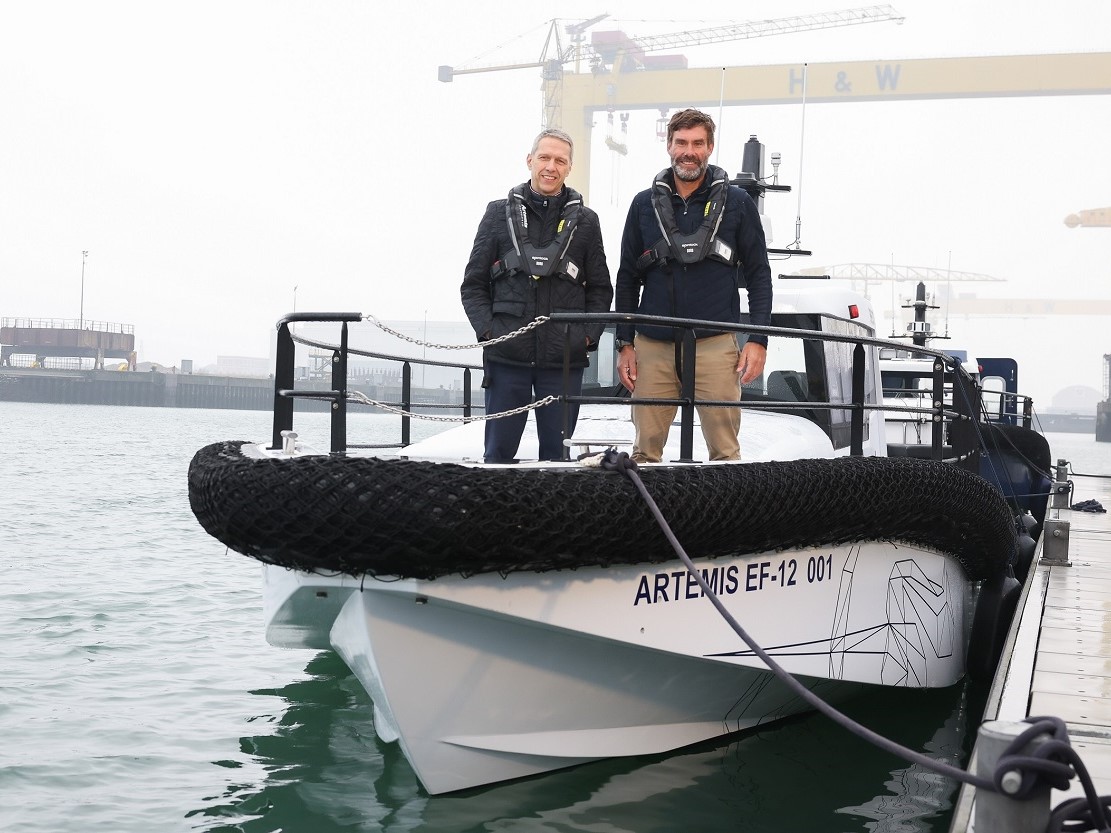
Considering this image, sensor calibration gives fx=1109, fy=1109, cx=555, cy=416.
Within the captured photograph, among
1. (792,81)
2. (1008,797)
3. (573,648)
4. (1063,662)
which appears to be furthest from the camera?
(792,81)

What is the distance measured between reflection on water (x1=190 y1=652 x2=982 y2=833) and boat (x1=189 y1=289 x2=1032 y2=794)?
0.22 m

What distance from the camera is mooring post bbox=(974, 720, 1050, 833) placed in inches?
90.5

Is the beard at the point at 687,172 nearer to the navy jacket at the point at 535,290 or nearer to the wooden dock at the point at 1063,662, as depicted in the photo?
the navy jacket at the point at 535,290

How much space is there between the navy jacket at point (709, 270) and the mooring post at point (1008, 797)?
2449 mm

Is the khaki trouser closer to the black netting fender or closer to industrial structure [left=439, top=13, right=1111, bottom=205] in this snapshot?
the black netting fender

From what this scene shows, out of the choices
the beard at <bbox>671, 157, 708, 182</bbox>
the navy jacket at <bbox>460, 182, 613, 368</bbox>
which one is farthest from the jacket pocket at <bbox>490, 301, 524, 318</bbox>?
the beard at <bbox>671, 157, 708, 182</bbox>

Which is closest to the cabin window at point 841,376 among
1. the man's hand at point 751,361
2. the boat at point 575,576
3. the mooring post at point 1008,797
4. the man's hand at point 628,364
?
the boat at point 575,576

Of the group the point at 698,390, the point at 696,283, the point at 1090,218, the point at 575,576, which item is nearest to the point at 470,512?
the point at 575,576

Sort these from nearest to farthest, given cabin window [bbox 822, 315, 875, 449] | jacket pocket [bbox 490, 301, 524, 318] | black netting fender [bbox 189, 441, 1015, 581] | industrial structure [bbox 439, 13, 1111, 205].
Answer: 1. black netting fender [bbox 189, 441, 1015, 581]
2. jacket pocket [bbox 490, 301, 524, 318]
3. cabin window [bbox 822, 315, 875, 449]
4. industrial structure [bbox 439, 13, 1111, 205]

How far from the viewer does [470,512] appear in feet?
10.9

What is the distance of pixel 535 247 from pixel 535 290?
0.17 meters

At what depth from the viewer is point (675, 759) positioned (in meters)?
4.75

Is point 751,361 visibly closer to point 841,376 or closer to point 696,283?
point 696,283

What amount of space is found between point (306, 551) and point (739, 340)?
103 inches
